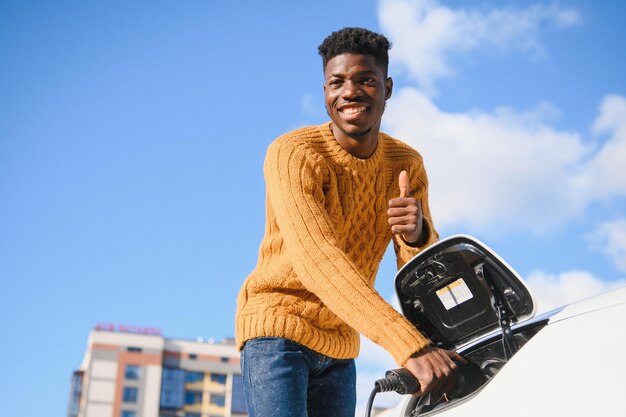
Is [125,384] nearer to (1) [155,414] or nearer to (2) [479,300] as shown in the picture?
(1) [155,414]

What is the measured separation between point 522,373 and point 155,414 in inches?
3026

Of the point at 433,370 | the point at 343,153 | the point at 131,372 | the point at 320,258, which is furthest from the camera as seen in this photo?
the point at 131,372

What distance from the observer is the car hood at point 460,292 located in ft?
7.41

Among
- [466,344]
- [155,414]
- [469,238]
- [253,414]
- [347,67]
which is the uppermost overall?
[155,414]

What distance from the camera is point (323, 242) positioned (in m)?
2.39

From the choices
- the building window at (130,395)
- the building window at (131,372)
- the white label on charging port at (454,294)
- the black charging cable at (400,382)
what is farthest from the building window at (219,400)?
the black charging cable at (400,382)

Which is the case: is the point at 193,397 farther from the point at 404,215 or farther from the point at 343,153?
the point at 404,215

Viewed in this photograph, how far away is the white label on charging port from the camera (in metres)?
2.36

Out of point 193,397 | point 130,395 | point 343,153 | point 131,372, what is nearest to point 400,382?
point 343,153

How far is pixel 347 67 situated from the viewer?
108 inches

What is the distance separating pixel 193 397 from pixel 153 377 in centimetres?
595

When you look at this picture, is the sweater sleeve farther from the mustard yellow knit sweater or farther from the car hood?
the car hood

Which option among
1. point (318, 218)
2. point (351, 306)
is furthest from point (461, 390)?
point (318, 218)

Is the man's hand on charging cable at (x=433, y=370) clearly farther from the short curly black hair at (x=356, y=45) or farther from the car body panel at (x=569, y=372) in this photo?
the short curly black hair at (x=356, y=45)
